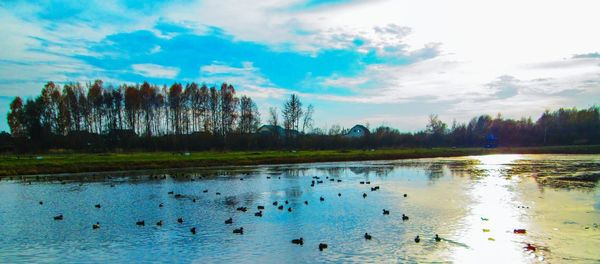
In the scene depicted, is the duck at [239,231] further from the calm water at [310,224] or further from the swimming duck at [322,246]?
the swimming duck at [322,246]

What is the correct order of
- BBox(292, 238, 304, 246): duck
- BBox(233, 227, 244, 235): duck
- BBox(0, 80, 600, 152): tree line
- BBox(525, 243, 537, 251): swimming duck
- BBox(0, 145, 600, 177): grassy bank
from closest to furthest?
BBox(525, 243, 537, 251): swimming duck → BBox(292, 238, 304, 246): duck → BBox(233, 227, 244, 235): duck → BBox(0, 145, 600, 177): grassy bank → BBox(0, 80, 600, 152): tree line

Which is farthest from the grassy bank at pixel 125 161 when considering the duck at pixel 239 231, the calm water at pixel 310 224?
the duck at pixel 239 231

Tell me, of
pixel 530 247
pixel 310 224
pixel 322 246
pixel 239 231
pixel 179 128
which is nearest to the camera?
pixel 530 247

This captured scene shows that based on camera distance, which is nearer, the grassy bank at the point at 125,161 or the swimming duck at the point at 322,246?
the swimming duck at the point at 322,246

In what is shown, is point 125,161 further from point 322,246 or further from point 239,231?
point 322,246

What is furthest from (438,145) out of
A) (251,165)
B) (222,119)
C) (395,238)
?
(395,238)

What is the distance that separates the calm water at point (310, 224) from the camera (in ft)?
43.6

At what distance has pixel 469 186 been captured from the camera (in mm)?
29859

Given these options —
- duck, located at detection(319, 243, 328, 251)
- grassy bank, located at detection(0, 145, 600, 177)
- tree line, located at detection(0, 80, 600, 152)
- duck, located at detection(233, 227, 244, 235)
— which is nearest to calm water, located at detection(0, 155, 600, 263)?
duck, located at detection(319, 243, 328, 251)

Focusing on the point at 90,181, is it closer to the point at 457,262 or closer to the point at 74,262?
the point at 74,262

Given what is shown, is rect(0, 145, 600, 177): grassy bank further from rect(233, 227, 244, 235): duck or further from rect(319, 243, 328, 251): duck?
rect(319, 243, 328, 251): duck

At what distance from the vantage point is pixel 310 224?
1748 cm

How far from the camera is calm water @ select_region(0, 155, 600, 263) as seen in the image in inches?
523

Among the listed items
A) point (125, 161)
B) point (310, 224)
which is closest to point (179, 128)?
point (125, 161)
